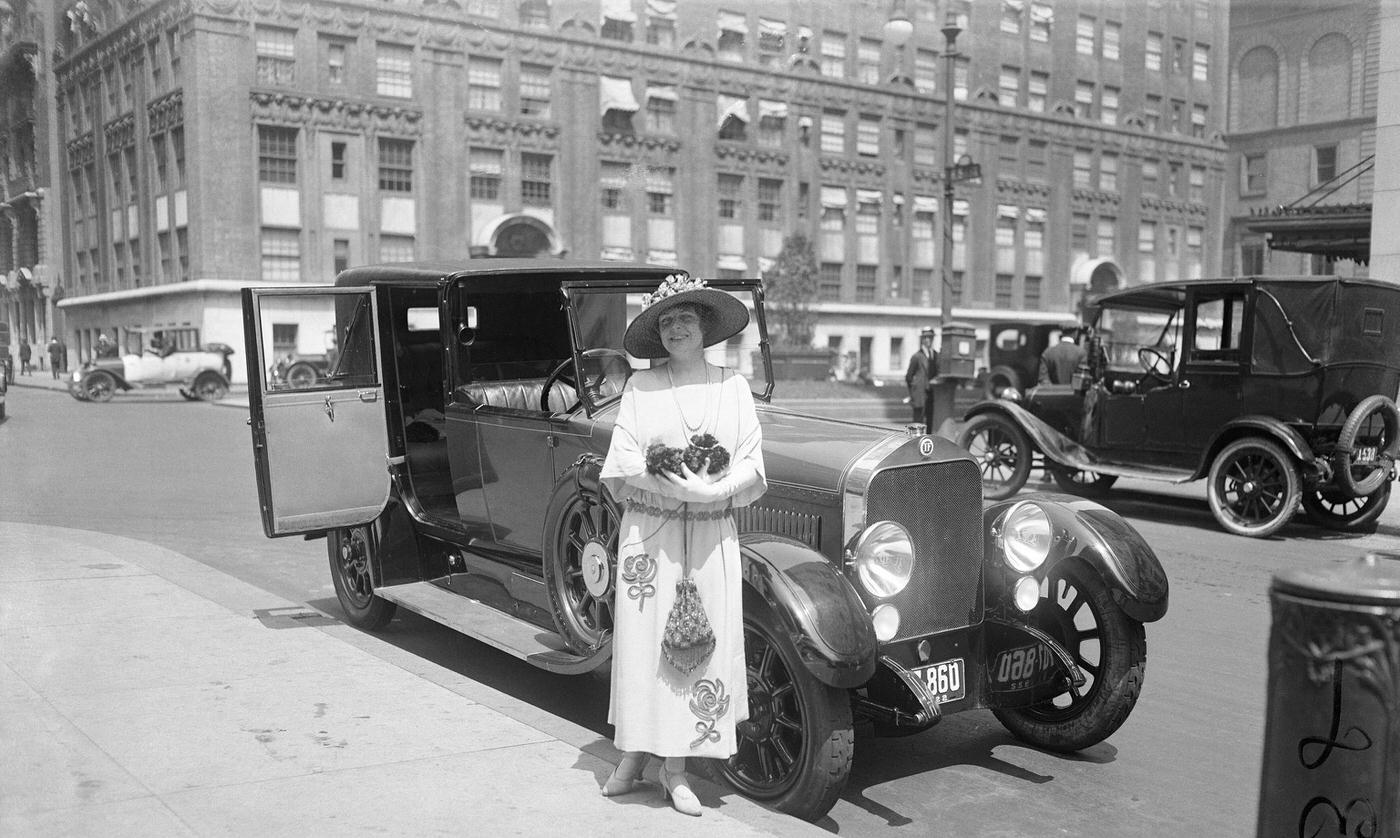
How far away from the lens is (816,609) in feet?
13.9

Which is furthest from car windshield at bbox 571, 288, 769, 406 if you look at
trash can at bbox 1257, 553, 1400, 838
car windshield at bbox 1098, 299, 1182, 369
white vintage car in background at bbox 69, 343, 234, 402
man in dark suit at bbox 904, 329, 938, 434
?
white vintage car in background at bbox 69, 343, 234, 402

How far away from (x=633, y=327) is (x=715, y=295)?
0.34 metres

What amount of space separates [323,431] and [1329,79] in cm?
5501

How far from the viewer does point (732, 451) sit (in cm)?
423

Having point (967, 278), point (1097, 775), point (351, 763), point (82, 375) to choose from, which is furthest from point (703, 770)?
point (967, 278)

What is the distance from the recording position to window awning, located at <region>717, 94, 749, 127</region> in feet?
162

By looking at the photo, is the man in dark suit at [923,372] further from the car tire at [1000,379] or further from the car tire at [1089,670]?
the car tire at [1089,670]

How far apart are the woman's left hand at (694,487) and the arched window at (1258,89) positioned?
58.5 meters

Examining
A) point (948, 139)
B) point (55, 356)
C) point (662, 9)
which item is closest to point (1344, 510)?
point (948, 139)

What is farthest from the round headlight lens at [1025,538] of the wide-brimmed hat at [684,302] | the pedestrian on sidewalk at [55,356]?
the pedestrian on sidewalk at [55,356]

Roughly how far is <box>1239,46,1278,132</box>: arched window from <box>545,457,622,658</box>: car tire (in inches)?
2268

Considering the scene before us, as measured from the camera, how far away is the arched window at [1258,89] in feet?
185

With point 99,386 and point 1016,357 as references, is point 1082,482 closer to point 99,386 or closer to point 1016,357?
point 1016,357

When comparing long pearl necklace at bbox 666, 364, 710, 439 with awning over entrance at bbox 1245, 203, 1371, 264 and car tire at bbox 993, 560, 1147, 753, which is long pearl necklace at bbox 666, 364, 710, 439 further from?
awning over entrance at bbox 1245, 203, 1371, 264
